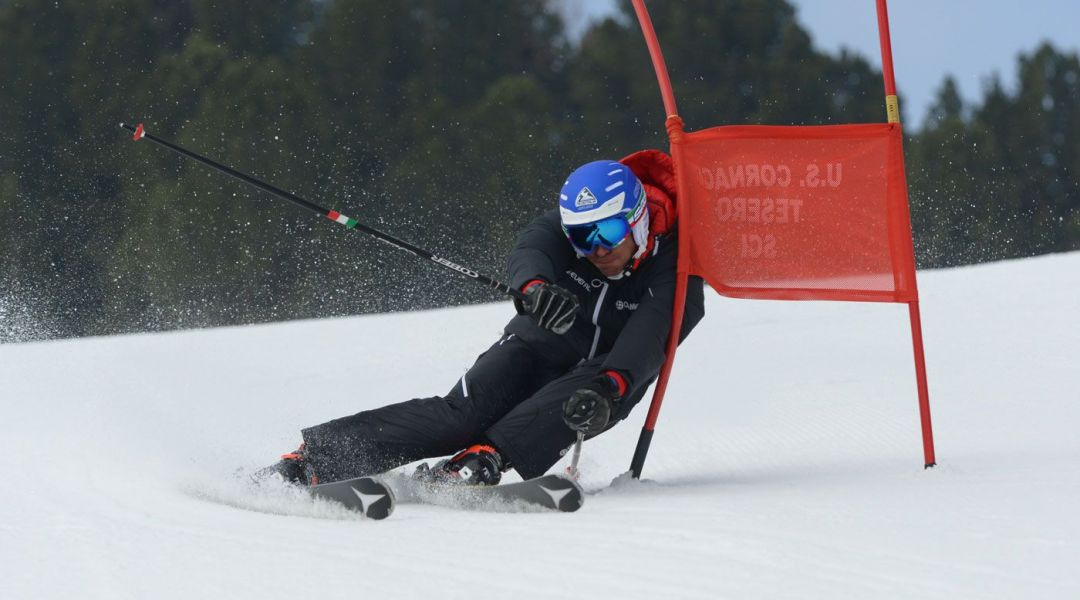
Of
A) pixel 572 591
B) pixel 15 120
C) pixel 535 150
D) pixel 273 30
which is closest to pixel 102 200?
pixel 15 120

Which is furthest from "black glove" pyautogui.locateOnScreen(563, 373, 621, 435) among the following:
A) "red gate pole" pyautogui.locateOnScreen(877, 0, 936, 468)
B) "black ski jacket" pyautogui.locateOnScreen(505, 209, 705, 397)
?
"red gate pole" pyautogui.locateOnScreen(877, 0, 936, 468)

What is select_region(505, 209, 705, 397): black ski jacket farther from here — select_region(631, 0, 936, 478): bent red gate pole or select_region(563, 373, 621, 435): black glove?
select_region(563, 373, 621, 435): black glove

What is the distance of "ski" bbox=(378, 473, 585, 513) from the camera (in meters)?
3.11

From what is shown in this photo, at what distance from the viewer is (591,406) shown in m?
3.46

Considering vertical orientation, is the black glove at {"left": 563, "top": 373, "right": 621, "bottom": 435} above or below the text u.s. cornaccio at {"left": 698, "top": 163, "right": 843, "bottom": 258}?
below

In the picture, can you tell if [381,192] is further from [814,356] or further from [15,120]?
[814,356]

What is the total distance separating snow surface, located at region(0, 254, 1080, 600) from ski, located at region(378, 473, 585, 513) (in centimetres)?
7

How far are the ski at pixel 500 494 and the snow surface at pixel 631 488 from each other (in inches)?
2.7

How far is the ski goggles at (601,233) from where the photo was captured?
375cm

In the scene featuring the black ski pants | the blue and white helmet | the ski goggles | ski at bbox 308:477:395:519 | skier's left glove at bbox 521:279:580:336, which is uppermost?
the blue and white helmet

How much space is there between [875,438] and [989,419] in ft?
1.88

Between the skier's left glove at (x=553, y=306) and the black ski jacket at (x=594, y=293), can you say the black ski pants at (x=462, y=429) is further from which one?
the skier's left glove at (x=553, y=306)

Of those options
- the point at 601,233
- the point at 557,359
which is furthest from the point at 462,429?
the point at 601,233

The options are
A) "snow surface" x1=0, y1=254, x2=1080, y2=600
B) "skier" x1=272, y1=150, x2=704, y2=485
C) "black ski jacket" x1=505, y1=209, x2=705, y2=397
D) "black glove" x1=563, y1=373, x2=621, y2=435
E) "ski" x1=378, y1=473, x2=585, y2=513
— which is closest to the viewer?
"snow surface" x1=0, y1=254, x2=1080, y2=600
